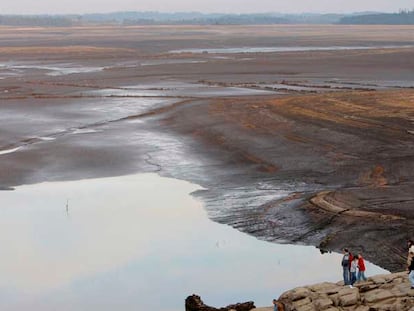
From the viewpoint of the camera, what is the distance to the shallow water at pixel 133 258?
21875 mm

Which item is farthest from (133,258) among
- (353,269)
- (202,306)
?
(353,269)

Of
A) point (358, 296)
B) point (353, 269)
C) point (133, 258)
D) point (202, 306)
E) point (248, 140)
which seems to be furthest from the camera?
point (248, 140)

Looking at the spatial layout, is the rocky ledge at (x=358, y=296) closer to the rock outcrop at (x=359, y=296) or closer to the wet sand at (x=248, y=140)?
the rock outcrop at (x=359, y=296)

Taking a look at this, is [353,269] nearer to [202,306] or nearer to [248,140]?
[202,306]

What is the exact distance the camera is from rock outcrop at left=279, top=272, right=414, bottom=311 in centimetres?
1731

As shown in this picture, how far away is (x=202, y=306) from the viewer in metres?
19.9

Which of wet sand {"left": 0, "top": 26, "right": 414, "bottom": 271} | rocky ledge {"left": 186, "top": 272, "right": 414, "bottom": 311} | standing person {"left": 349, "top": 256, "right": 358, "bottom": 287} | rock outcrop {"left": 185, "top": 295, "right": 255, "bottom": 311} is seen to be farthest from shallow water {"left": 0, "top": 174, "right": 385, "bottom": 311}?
standing person {"left": 349, "top": 256, "right": 358, "bottom": 287}

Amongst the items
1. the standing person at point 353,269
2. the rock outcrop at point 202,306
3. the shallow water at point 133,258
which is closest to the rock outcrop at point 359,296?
the standing person at point 353,269

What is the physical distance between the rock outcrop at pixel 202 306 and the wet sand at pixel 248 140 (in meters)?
5.10

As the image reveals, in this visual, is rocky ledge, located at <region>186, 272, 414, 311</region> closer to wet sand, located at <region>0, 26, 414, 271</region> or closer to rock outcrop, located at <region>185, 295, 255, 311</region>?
rock outcrop, located at <region>185, 295, 255, 311</region>

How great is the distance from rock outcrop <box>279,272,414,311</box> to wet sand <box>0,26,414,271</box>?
4443mm

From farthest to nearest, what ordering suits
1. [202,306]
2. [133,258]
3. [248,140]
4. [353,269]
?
[248,140] < [133,258] < [202,306] < [353,269]

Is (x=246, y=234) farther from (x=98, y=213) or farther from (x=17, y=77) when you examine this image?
(x=17, y=77)

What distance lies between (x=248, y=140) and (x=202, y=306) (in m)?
21.5
